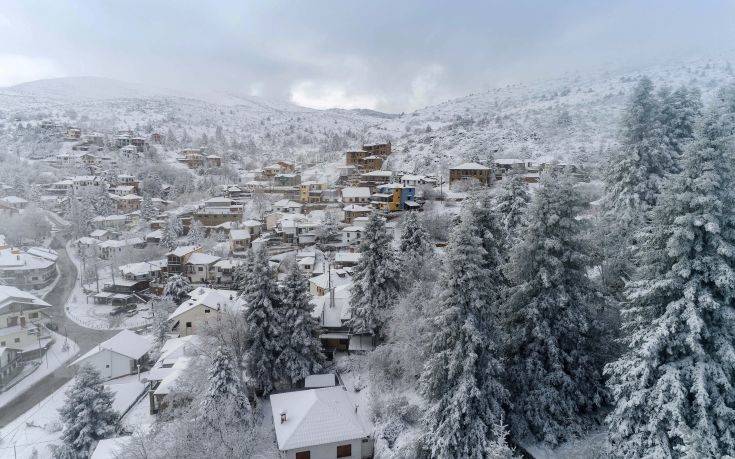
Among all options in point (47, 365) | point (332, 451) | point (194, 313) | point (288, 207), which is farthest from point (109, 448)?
point (288, 207)

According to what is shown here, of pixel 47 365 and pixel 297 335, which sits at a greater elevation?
pixel 297 335

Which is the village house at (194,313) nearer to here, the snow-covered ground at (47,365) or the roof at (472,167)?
the snow-covered ground at (47,365)

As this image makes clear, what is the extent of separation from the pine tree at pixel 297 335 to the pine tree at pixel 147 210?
6029 cm

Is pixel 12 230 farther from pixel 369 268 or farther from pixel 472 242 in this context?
pixel 472 242

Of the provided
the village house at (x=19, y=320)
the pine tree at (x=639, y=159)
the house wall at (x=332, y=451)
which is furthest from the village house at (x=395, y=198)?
the house wall at (x=332, y=451)

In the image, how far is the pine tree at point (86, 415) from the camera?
26.0 meters

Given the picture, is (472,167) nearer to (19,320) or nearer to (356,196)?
(356,196)

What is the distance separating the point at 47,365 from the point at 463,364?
140 feet

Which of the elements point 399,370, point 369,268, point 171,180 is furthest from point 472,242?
point 171,180

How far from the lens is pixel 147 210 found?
261 ft

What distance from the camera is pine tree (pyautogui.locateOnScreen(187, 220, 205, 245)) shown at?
223 feet

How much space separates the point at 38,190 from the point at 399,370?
93138 millimetres

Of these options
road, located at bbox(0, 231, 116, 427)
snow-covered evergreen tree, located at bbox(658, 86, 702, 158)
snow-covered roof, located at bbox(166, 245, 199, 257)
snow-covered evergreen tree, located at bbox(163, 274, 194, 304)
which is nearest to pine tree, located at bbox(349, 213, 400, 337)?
snow-covered evergreen tree, located at bbox(658, 86, 702, 158)

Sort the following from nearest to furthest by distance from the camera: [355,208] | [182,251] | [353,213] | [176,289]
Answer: [176,289] → [182,251] → [353,213] → [355,208]
